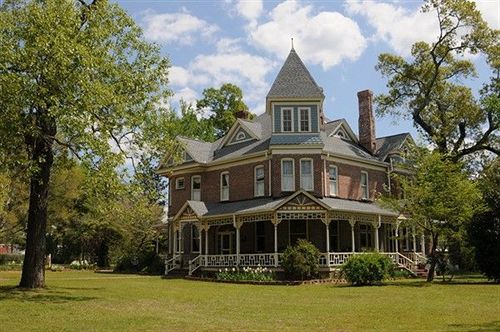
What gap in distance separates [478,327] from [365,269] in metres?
12.6

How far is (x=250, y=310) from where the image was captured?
15.1 m

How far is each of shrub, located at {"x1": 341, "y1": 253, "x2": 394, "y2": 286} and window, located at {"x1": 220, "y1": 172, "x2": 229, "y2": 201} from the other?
41.8 ft

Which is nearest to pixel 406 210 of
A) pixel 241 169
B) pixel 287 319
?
pixel 241 169

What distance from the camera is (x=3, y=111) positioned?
57.0 feet

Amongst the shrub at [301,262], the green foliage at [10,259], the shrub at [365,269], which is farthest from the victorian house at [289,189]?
the green foliage at [10,259]

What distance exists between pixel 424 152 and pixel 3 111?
1990 centimetres

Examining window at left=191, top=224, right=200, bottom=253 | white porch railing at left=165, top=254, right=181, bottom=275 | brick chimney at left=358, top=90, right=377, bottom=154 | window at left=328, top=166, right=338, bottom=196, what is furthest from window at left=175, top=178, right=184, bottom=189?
brick chimney at left=358, top=90, right=377, bottom=154

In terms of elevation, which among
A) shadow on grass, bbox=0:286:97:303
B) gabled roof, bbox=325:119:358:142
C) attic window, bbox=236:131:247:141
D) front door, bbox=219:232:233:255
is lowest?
shadow on grass, bbox=0:286:97:303

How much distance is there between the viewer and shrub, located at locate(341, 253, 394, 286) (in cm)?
2425

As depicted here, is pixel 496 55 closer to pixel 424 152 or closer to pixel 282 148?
pixel 424 152

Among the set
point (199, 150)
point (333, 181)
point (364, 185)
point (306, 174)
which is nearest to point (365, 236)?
point (364, 185)

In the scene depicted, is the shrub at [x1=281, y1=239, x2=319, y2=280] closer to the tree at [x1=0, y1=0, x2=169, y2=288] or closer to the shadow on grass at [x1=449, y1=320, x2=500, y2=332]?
the tree at [x1=0, y1=0, x2=169, y2=288]

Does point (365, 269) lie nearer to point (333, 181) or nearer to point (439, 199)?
point (439, 199)

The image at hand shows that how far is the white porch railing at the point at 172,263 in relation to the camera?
119 ft
